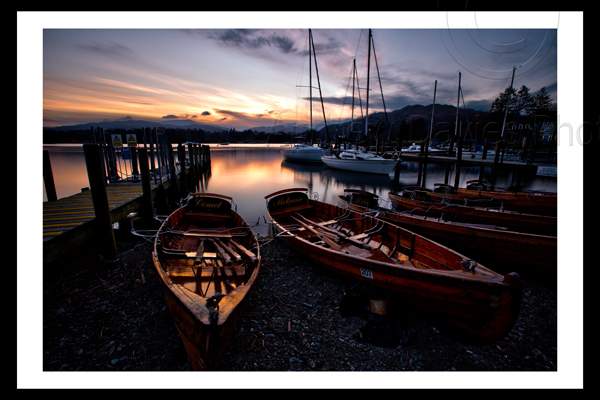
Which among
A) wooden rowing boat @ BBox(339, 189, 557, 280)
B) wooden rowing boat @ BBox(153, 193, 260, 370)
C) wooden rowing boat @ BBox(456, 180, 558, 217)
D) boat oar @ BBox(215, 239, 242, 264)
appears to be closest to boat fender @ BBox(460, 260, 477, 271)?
wooden rowing boat @ BBox(339, 189, 557, 280)

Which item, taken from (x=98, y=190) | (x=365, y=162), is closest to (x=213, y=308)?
(x=98, y=190)

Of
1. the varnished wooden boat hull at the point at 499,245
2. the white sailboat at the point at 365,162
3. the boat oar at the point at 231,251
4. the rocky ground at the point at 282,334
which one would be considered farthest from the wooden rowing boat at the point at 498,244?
the white sailboat at the point at 365,162

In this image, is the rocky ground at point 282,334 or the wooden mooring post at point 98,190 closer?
the rocky ground at point 282,334

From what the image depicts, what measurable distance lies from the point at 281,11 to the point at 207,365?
18.1 feet

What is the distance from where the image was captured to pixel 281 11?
3260 millimetres

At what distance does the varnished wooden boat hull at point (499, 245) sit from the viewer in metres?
6.21

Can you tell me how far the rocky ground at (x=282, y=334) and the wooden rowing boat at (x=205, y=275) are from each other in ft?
2.67

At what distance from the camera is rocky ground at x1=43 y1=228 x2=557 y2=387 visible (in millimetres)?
4051

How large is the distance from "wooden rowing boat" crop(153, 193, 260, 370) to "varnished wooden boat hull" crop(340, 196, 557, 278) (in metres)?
6.60

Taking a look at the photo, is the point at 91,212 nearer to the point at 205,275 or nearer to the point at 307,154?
the point at 205,275

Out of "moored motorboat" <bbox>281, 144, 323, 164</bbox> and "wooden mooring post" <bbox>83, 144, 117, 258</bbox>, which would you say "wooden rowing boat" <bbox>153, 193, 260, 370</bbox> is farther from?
"moored motorboat" <bbox>281, 144, 323, 164</bbox>

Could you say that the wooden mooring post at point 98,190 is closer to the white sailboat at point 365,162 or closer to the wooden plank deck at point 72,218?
the wooden plank deck at point 72,218

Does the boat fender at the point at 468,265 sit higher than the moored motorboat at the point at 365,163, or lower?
lower

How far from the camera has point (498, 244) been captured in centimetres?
678
